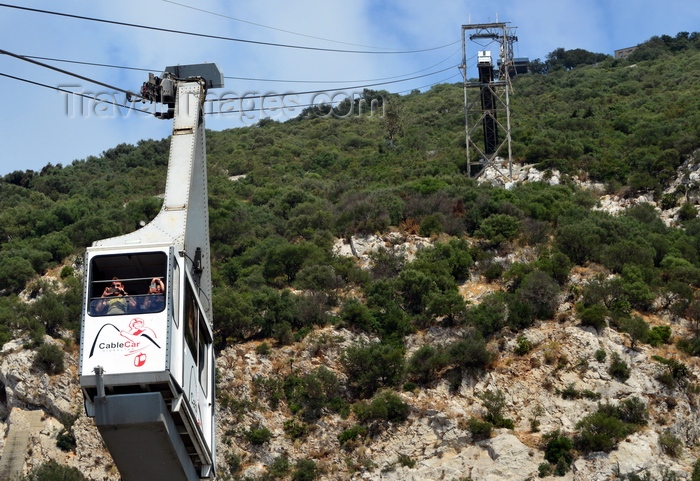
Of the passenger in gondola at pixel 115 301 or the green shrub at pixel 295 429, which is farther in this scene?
the green shrub at pixel 295 429

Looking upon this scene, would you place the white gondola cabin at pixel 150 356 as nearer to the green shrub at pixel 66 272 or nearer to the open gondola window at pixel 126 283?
the open gondola window at pixel 126 283

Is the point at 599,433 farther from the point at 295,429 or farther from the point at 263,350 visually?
the point at 263,350

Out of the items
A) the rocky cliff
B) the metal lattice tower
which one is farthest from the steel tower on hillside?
the rocky cliff

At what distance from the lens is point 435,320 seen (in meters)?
45.5

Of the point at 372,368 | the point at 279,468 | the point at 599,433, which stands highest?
the point at 372,368

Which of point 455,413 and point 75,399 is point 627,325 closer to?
point 455,413

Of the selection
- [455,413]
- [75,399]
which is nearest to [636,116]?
[455,413]

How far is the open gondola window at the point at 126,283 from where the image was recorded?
19891mm

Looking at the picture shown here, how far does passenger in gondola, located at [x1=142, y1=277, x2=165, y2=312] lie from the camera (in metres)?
19.8

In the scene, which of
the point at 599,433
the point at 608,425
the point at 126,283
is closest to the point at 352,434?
the point at 599,433

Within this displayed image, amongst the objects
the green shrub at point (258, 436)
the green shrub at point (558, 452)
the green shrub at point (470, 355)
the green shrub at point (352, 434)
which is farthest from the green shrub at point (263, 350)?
the green shrub at point (558, 452)

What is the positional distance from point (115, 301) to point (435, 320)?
88.6ft

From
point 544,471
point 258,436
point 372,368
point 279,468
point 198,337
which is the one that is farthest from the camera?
point 372,368

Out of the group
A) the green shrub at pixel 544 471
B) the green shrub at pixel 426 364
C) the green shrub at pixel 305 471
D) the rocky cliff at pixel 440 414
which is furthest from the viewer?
the green shrub at pixel 426 364
